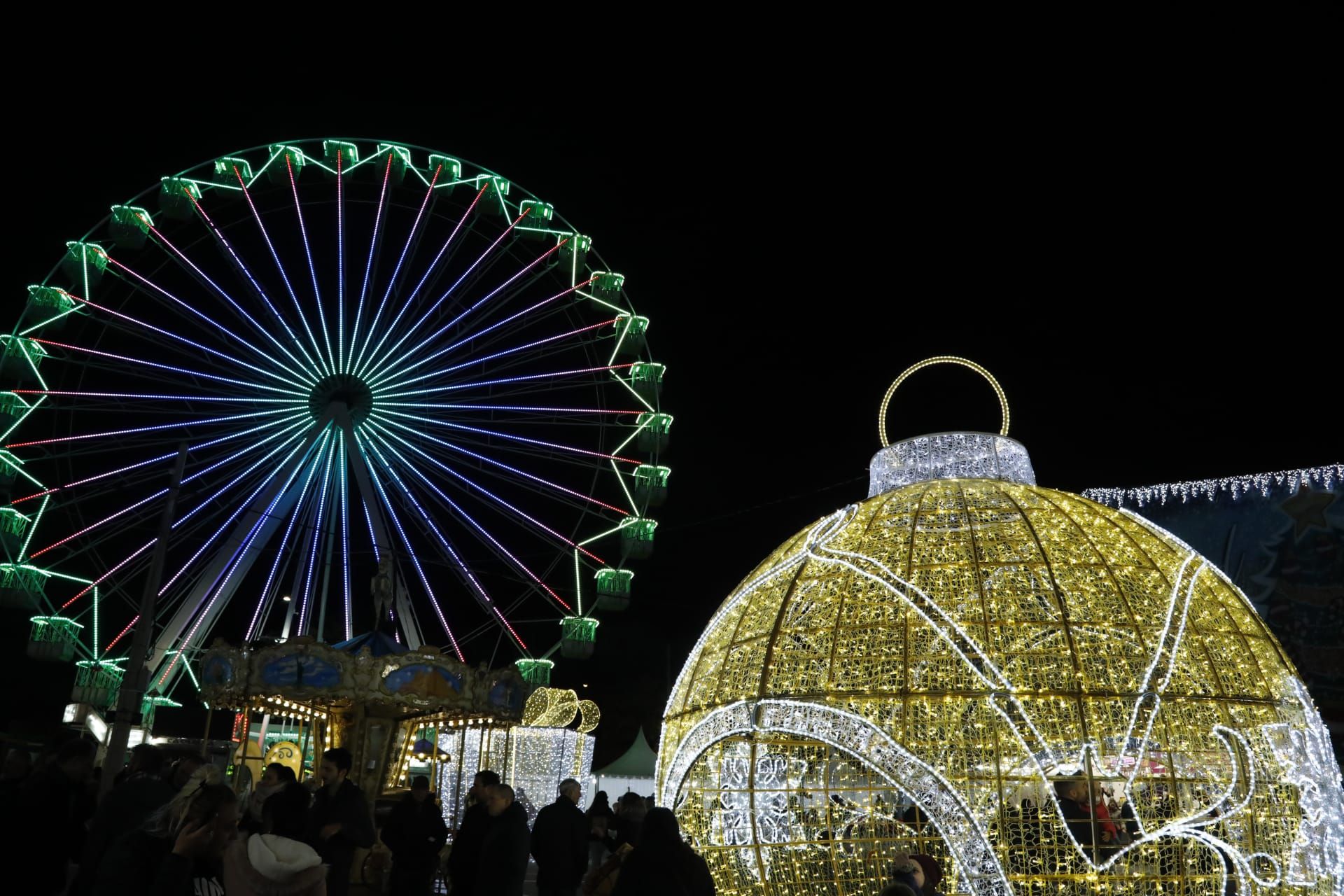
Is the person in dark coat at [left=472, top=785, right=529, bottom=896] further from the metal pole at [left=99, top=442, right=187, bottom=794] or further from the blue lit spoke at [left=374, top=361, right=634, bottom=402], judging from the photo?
the blue lit spoke at [left=374, top=361, right=634, bottom=402]

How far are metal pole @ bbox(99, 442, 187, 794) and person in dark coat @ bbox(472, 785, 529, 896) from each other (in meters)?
6.56

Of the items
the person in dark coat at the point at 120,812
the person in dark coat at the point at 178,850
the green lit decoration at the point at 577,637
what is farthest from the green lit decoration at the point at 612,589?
the person in dark coat at the point at 178,850

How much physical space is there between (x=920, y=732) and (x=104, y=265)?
17103mm

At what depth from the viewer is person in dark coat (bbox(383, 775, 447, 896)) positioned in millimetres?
7328

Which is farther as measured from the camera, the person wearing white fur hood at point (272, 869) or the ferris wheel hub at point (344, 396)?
the ferris wheel hub at point (344, 396)

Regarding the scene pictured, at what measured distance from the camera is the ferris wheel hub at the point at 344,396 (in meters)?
19.0

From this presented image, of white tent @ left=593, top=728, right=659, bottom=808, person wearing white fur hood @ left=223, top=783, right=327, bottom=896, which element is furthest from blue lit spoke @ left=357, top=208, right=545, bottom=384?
person wearing white fur hood @ left=223, top=783, right=327, bottom=896

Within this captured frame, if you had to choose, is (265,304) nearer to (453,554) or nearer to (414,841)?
(453,554)

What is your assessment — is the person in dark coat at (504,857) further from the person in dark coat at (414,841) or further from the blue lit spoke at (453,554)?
the blue lit spoke at (453,554)

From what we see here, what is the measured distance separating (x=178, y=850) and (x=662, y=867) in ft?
6.44

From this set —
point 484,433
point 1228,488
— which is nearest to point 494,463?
point 484,433

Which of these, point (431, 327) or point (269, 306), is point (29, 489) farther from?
point (431, 327)

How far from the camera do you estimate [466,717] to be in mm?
17109

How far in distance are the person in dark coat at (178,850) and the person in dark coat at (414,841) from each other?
401cm
